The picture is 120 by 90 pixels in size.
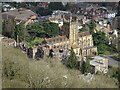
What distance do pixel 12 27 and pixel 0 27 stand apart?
0.46 metres

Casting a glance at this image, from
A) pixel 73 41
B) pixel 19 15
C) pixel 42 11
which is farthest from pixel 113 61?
pixel 42 11

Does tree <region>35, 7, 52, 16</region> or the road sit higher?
the road

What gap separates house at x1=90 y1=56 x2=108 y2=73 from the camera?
920 centimetres

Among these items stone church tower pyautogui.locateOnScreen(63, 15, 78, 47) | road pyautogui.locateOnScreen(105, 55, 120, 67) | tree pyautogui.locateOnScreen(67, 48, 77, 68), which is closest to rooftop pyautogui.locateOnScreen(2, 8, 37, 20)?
stone church tower pyautogui.locateOnScreen(63, 15, 78, 47)

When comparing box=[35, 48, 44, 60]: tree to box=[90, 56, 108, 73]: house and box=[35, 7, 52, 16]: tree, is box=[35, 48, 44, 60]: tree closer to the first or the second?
box=[90, 56, 108, 73]: house

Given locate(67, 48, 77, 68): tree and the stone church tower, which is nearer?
locate(67, 48, 77, 68): tree

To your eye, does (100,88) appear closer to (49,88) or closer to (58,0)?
(49,88)

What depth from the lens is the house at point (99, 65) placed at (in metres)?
9.20

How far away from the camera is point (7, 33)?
39.9 ft

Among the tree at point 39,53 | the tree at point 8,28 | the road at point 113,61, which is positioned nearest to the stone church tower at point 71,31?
the road at point 113,61

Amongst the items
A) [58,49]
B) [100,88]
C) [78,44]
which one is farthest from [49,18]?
[100,88]

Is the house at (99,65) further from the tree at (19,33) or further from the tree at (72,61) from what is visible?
the tree at (19,33)

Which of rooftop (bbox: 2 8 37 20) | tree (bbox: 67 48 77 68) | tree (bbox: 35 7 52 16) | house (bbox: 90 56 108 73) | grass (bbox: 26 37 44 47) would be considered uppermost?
tree (bbox: 67 48 77 68)

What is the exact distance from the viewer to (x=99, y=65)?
372 inches
